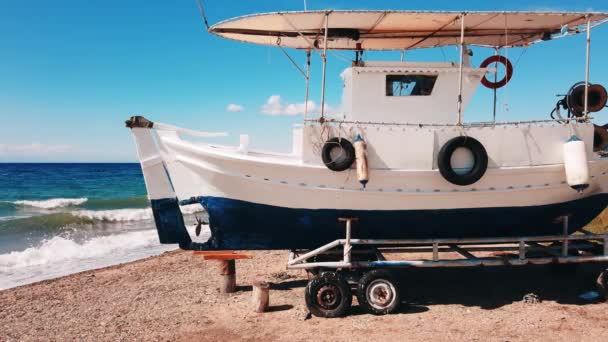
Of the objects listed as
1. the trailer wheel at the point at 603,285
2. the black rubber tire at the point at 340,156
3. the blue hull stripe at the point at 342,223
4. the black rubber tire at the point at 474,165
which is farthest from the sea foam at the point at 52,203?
the trailer wheel at the point at 603,285

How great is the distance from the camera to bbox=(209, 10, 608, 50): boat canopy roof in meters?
7.29

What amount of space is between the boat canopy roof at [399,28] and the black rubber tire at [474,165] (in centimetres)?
194

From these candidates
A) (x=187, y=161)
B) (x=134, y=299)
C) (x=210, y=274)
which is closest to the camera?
(x=187, y=161)

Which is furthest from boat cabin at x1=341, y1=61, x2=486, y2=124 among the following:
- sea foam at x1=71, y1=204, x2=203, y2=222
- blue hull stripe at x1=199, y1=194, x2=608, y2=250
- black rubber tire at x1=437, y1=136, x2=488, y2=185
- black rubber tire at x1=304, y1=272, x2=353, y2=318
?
sea foam at x1=71, y1=204, x2=203, y2=222

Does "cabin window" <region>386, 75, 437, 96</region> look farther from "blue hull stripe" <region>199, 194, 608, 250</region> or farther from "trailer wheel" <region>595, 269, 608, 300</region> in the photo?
"trailer wheel" <region>595, 269, 608, 300</region>

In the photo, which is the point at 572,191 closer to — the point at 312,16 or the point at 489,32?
the point at 489,32

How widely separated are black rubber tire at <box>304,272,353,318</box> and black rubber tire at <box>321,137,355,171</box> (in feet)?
5.82

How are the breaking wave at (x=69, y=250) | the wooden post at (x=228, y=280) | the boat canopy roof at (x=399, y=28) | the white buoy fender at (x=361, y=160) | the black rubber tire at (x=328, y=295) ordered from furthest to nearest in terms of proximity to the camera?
the breaking wave at (x=69, y=250) → the wooden post at (x=228, y=280) → the boat canopy roof at (x=399, y=28) → the black rubber tire at (x=328, y=295) → the white buoy fender at (x=361, y=160)

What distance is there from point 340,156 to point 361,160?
0.37 metres

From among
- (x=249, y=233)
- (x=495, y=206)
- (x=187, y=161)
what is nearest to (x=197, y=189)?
(x=187, y=161)

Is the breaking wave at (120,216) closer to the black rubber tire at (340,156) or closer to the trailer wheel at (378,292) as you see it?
the black rubber tire at (340,156)

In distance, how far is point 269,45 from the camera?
30.7 feet

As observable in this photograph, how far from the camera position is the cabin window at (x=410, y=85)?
811 cm

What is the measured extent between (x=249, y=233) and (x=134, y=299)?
3298 millimetres
